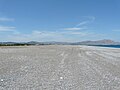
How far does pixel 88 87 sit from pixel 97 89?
1.39ft

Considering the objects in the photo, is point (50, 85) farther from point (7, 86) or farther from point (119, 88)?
point (119, 88)

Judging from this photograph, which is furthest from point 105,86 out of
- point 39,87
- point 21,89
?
point 21,89

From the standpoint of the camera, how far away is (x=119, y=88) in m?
6.98

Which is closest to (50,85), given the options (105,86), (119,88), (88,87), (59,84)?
(59,84)

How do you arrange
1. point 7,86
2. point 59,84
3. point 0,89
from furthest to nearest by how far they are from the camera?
point 59,84
point 7,86
point 0,89

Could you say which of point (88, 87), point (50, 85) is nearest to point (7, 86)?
point (50, 85)

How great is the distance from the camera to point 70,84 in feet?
24.8

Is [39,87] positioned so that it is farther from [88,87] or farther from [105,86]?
[105,86]

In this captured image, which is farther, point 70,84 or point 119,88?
point 70,84

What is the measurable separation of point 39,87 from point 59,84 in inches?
38.4

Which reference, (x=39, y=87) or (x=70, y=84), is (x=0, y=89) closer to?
(x=39, y=87)

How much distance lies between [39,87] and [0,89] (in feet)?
4.91

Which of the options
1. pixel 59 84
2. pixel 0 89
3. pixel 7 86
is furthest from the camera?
pixel 59 84

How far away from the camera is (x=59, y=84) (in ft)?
24.7
